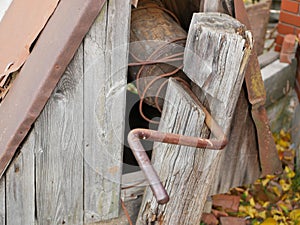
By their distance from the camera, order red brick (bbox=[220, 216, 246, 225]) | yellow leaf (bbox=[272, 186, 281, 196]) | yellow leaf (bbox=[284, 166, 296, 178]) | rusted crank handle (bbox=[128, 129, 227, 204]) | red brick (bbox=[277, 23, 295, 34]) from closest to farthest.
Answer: rusted crank handle (bbox=[128, 129, 227, 204])
red brick (bbox=[220, 216, 246, 225])
yellow leaf (bbox=[272, 186, 281, 196])
yellow leaf (bbox=[284, 166, 296, 178])
red brick (bbox=[277, 23, 295, 34])

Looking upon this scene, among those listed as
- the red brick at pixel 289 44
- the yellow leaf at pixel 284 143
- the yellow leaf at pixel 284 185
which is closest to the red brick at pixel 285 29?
the red brick at pixel 289 44

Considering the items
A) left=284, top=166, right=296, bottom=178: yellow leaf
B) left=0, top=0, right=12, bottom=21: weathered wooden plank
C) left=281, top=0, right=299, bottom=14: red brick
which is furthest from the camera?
left=281, top=0, right=299, bottom=14: red brick

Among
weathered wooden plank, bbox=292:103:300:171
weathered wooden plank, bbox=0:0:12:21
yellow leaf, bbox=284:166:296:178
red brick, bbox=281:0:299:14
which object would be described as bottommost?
yellow leaf, bbox=284:166:296:178

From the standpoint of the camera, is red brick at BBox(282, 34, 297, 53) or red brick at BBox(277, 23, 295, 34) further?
red brick at BBox(277, 23, 295, 34)

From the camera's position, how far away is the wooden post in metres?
2.54

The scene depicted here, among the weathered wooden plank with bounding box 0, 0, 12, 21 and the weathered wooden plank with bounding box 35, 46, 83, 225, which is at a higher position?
the weathered wooden plank with bounding box 0, 0, 12, 21

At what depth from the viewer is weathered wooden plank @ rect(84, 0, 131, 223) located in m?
2.57

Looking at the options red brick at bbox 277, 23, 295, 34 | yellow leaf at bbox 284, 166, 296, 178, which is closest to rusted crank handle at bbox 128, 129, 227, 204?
yellow leaf at bbox 284, 166, 296, 178

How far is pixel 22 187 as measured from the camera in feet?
9.11

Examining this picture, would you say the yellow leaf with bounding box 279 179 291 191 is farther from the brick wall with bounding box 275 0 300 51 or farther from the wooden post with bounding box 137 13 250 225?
the wooden post with bounding box 137 13 250 225

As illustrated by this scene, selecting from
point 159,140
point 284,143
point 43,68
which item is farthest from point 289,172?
point 43,68

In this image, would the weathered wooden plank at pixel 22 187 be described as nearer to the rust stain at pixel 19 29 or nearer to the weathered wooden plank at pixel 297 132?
the rust stain at pixel 19 29

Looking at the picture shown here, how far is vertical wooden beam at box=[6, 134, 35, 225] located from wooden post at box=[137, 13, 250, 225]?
597mm

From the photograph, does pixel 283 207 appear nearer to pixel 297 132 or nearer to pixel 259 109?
pixel 297 132
